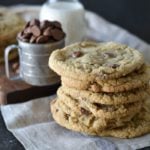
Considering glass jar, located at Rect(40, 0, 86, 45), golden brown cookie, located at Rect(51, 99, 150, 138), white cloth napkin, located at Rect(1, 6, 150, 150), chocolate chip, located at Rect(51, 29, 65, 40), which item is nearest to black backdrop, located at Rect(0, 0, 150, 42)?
glass jar, located at Rect(40, 0, 86, 45)

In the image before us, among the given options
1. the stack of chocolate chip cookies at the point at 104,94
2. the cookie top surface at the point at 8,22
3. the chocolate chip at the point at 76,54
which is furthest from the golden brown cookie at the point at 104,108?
the cookie top surface at the point at 8,22

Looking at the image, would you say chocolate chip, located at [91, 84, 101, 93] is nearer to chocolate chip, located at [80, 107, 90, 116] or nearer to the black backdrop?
chocolate chip, located at [80, 107, 90, 116]

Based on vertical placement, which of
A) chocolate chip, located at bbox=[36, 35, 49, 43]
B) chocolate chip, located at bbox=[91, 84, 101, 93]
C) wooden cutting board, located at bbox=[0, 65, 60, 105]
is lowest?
wooden cutting board, located at bbox=[0, 65, 60, 105]

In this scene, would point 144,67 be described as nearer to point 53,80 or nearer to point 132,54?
point 132,54

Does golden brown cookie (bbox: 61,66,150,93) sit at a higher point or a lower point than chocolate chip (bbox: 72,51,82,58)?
lower

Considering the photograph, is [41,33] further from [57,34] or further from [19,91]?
[19,91]

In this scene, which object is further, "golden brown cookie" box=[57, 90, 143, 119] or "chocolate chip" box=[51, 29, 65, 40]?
"chocolate chip" box=[51, 29, 65, 40]
